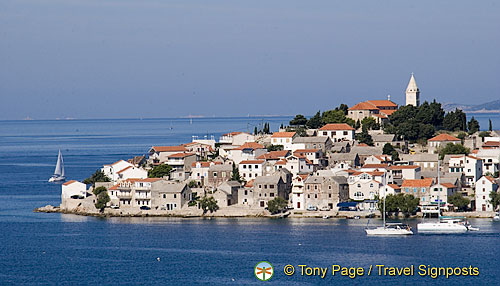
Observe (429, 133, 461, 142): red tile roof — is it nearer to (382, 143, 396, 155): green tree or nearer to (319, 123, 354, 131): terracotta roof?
(382, 143, 396, 155): green tree

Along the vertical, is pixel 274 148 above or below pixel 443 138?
below

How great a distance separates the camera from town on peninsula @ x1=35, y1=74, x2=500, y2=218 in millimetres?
47031

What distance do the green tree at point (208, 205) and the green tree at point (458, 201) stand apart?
11659 millimetres

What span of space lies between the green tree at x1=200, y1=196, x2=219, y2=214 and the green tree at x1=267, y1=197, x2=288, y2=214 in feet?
8.96

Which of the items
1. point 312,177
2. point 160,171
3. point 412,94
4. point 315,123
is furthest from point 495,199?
point 412,94

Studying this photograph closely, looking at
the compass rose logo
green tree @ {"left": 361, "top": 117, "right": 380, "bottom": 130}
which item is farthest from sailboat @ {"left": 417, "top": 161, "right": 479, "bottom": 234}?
green tree @ {"left": 361, "top": 117, "right": 380, "bottom": 130}

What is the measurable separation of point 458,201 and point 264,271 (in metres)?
17.0

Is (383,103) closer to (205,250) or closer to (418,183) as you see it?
(418,183)

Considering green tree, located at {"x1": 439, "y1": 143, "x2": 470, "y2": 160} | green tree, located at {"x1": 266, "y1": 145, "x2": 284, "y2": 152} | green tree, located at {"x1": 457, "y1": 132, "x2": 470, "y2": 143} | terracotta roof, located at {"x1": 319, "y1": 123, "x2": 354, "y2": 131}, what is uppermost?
terracotta roof, located at {"x1": 319, "y1": 123, "x2": 354, "y2": 131}

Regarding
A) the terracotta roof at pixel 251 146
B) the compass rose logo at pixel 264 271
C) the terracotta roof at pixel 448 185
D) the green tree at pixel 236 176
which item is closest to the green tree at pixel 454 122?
the terracotta roof at pixel 251 146

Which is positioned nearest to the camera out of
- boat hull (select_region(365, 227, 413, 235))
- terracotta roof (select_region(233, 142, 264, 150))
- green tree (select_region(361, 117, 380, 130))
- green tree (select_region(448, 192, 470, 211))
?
boat hull (select_region(365, 227, 413, 235))

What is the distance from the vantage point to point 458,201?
45844mm

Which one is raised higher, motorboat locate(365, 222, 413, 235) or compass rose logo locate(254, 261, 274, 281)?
motorboat locate(365, 222, 413, 235)

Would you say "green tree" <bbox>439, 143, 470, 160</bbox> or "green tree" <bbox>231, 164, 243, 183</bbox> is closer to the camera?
"green tree" <bbox>231, 164, 243, 183</bbox>
